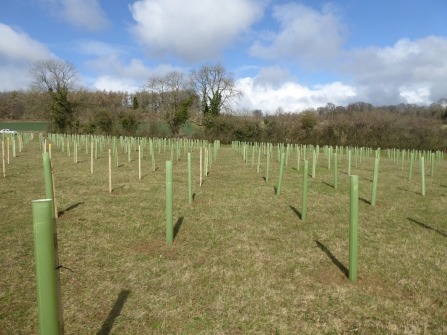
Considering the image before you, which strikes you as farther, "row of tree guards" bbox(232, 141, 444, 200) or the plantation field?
the plantation field

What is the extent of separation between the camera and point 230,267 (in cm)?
429

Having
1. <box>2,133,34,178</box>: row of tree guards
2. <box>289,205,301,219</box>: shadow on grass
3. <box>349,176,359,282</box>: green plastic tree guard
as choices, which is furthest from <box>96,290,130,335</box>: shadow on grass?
<box>2,133,34,178</box>: row of tree guards

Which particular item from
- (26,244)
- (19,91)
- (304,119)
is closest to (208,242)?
Answer: (26,244)

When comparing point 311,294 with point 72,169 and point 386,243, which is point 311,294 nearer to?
point 386,243

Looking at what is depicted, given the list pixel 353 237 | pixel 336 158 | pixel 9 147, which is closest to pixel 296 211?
pixel 353 237

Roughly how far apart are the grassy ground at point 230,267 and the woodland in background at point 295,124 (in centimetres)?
3018

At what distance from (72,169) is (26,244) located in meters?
9.00

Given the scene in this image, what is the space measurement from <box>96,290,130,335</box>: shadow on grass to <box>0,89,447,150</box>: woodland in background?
1405 inches

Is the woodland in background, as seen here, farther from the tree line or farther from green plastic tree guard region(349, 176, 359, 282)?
green plastic tree guard region(349, 176, 359, 282)

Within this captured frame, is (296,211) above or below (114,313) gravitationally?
above

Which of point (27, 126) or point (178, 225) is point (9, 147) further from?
point (27, 126)

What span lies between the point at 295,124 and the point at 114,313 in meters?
37.8

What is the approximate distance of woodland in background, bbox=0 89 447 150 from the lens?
34.4 metres

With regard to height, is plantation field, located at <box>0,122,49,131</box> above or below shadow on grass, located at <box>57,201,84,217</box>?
above
